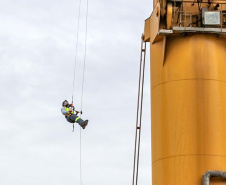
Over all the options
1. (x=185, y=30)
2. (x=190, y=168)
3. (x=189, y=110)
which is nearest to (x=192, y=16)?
(x=185, y=30)

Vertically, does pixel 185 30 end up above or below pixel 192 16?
below

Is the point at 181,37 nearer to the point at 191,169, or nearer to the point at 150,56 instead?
the point at 150,56

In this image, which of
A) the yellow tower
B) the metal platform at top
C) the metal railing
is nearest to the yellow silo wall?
the yellow tower

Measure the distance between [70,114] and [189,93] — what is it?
791cm

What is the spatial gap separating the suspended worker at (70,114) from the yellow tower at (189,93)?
202 inches

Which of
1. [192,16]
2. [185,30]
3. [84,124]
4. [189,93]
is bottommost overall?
[84,124]

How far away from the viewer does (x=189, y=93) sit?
23.4 meters

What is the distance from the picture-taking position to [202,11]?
2428 centimetres

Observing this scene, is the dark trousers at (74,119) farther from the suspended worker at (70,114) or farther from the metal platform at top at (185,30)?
the metal platform at top at (185,30)

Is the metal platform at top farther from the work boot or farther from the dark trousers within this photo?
the dark trousers

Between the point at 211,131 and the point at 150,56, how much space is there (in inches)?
176

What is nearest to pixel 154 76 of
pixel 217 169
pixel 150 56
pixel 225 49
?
pixel 150 56

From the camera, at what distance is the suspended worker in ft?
94.5

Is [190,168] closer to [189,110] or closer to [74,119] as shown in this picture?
[189,110]
